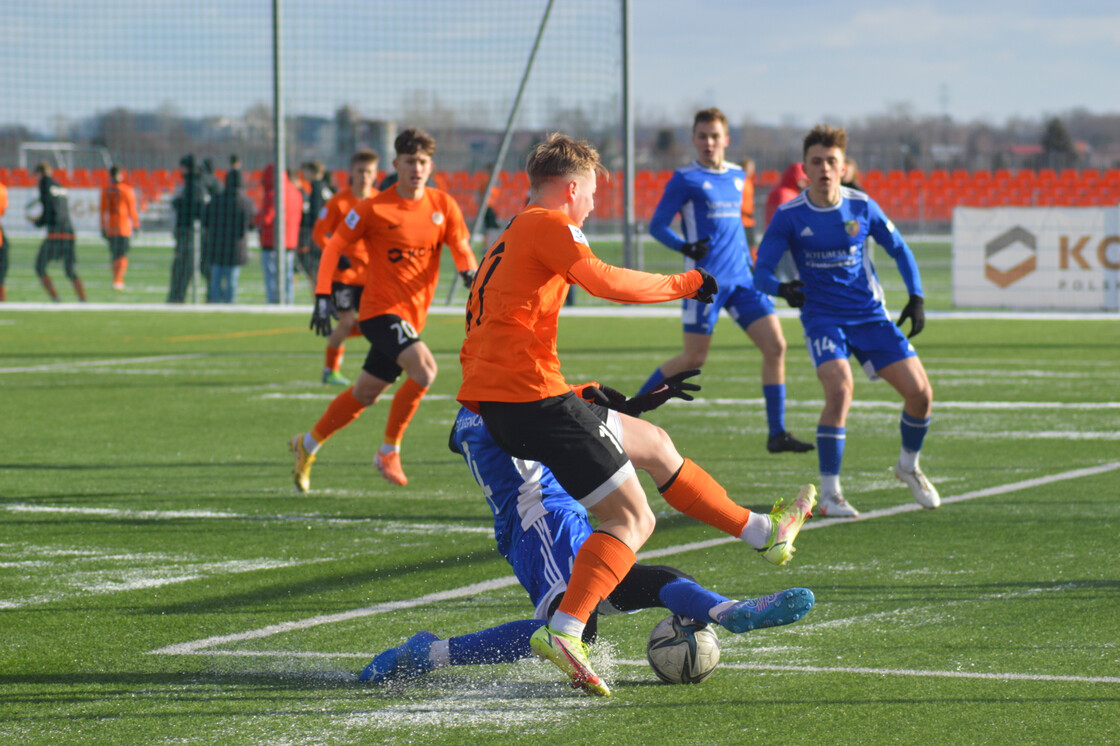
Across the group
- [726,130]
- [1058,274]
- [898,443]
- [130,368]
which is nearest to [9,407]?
[130,368]

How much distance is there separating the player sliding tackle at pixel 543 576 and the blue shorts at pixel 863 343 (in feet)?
10.6

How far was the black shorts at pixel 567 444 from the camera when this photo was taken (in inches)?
173

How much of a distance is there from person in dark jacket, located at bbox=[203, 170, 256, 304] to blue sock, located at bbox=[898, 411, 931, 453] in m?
18.6

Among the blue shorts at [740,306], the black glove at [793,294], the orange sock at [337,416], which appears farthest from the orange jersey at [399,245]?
the black glove at [793,294]

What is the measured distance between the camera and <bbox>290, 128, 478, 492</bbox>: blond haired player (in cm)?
866

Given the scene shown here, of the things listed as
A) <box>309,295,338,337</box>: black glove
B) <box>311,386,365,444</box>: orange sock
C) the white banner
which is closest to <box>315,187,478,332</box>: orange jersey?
<box>309,295,338,337</box>: black glove

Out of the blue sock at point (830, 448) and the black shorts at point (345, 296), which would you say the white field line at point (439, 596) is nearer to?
the blue sock at point (830, 448)

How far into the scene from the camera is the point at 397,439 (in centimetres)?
861

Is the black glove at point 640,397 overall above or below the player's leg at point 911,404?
above

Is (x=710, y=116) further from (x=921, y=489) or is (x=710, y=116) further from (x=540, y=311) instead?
(x=540, y=311)

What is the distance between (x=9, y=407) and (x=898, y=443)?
7.21 metres

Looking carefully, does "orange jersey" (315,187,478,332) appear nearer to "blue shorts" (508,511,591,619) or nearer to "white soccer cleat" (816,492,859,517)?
"white soccer cleat" (816,492,859,517)

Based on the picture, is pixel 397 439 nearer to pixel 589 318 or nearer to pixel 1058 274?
pixel 589 318

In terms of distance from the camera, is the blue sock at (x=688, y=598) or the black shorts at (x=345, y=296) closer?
the blue sock at (x=688, y=598)
